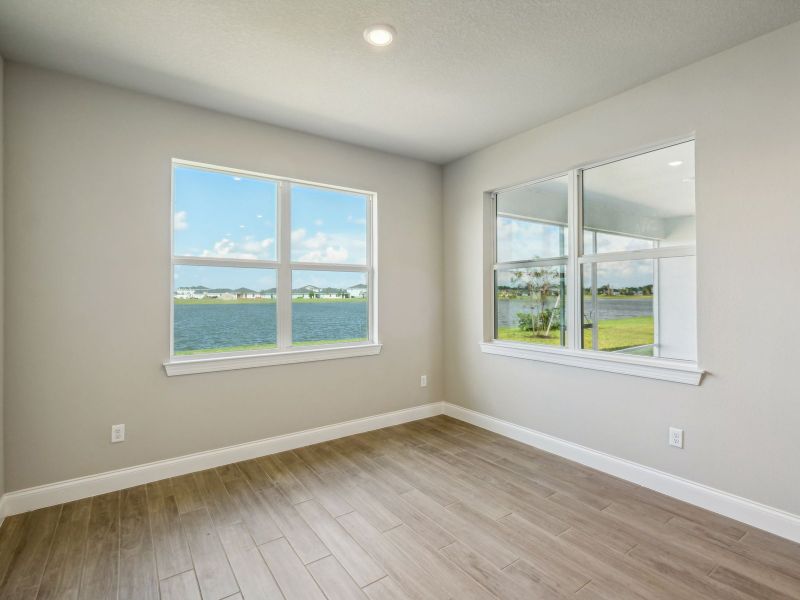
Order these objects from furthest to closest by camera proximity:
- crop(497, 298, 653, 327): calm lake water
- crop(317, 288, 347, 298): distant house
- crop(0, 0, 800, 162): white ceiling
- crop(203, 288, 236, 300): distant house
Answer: crop(317, 288, 347, 298): distant house < crop(203, 288, 236, 300): distant house < crop(497, 298, 653, 327): calm lake water < crop(0, 0, 800, 162): white ceiling

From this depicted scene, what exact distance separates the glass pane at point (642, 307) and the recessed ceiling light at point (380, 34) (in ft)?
7.12

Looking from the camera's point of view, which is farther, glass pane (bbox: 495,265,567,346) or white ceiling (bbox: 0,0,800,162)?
glass pane (bbox: 495,265,567,346)

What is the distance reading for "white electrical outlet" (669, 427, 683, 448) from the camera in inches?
99.4

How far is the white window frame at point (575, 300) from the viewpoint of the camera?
260 cm

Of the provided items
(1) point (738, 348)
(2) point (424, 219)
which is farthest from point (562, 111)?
(1) point (738, 348)

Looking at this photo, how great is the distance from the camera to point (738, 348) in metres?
2.30

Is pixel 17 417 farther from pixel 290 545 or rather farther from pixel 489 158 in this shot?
pixel 489 158

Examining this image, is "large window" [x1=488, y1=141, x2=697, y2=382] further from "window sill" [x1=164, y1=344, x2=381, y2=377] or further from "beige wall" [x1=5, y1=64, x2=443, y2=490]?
"beige wall" [x1=5, y1=64, x2=443, y2=490]

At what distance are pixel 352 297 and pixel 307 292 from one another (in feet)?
1.55

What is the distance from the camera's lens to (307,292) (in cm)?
359

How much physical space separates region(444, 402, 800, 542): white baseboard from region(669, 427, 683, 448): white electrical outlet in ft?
0.70

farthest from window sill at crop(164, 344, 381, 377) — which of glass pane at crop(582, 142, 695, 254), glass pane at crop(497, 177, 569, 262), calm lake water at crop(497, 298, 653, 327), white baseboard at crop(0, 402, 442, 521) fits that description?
glass pane at crop(582, 142, 695, 254)

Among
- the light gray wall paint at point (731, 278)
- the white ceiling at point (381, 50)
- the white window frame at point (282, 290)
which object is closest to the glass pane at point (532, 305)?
the light gray wall paint at point (731, 278)

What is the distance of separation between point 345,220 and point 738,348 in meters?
3.11
